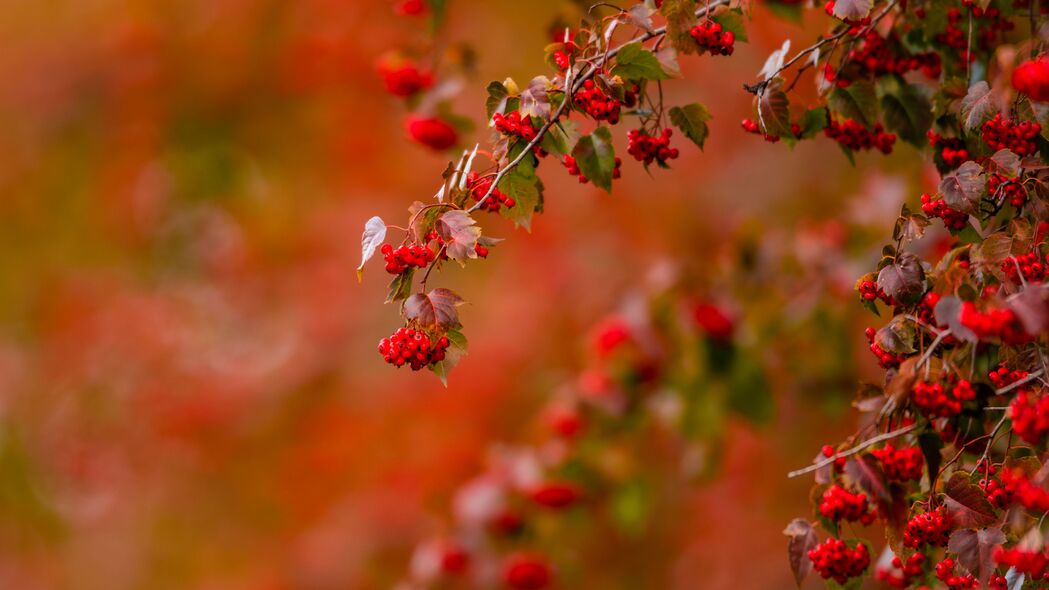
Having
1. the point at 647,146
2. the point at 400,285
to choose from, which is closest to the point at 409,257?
the point at 400,285

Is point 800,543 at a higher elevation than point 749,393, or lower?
lower

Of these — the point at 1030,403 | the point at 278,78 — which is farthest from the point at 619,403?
the point at 278,78

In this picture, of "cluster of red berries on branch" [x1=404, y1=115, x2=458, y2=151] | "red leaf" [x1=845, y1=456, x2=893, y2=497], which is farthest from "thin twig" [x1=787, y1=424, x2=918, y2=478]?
"cluster of red berries on branch" [x1=404, y1=115, x2=458, y2=151]

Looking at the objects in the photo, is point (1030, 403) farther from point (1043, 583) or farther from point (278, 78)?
point (278, 78)

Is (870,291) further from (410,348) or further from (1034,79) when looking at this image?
(410,348)

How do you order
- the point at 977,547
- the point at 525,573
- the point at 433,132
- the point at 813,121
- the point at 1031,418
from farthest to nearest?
the point at 525,573 → the point at 433,132 → the point at 813,121 → the point at 977,547 → the point at 1031,418

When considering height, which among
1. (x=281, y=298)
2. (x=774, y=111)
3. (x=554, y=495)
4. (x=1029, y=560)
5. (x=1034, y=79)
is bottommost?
(x=1029, y=560)

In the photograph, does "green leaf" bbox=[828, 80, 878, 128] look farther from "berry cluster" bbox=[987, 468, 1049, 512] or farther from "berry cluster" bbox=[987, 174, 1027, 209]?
"berry cluster" bbox=[987, 468, 1049, 512]
